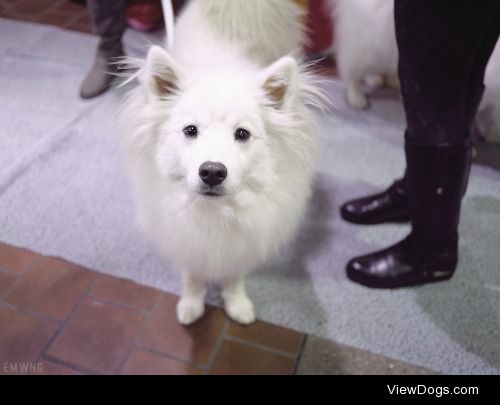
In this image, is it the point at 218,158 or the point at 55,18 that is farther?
the point at 55,18

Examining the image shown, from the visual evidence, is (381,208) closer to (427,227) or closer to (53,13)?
(427,227)

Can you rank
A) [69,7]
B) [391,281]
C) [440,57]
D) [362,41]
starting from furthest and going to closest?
1. [69,7]
2. [362,41]
3. [391,281]
4. [440,57]

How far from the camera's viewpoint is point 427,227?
5.17 ft

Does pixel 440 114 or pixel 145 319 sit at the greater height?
pixel 440 114

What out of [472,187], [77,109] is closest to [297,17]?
[472,187]

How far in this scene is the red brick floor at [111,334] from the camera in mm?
1451

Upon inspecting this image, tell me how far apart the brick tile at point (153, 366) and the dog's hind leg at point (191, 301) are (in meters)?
0.15

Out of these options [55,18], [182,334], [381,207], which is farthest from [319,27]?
[182,334]

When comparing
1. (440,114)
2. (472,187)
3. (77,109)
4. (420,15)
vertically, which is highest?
(420,15)

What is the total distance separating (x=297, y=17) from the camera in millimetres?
1938

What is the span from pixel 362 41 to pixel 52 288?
1973mm

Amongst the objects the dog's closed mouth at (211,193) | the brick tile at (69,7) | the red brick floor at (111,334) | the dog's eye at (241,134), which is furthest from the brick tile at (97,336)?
the brick tile at (69,7)
